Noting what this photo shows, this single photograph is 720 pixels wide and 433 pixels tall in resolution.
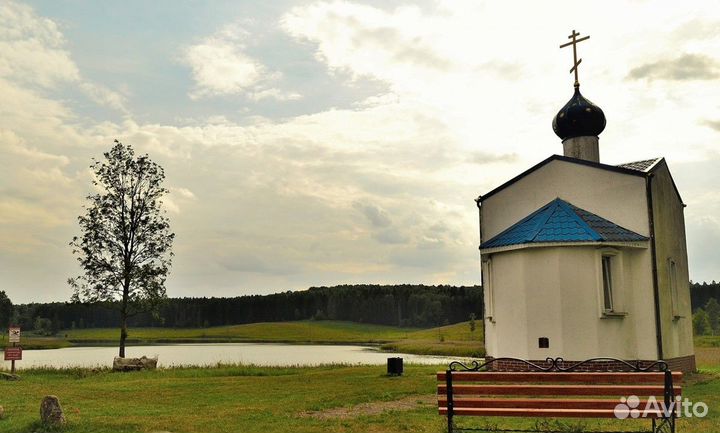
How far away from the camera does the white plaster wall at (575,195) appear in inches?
779

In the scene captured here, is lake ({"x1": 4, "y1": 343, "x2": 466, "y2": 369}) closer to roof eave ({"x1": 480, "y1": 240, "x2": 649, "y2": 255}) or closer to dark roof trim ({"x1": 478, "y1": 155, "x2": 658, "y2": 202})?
dark roof trim ({"x1": 478, "y1": 155, "x2": 658, "y2": 202})

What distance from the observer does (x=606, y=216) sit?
20.2 metres

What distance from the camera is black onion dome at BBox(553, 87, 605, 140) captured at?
23.7 m

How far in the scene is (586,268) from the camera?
716 inches

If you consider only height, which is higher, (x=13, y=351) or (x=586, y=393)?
(x=586, y=393)

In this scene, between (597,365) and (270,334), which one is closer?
(597,365)

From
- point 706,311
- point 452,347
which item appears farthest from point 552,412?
point 706,311

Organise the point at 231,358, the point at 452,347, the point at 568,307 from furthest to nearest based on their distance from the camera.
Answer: the point at 452,347, the point at 231,358, the point at 568,307

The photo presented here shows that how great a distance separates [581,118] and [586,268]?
7.89 metres

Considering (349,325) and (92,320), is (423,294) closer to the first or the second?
(349,325)

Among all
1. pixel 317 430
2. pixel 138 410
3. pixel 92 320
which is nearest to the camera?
pixel 317 430

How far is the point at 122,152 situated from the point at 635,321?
24808 millimetres

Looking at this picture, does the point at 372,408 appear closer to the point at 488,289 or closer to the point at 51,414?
the point at 51,414

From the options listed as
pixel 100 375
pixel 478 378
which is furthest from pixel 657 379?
pixel 100 375
